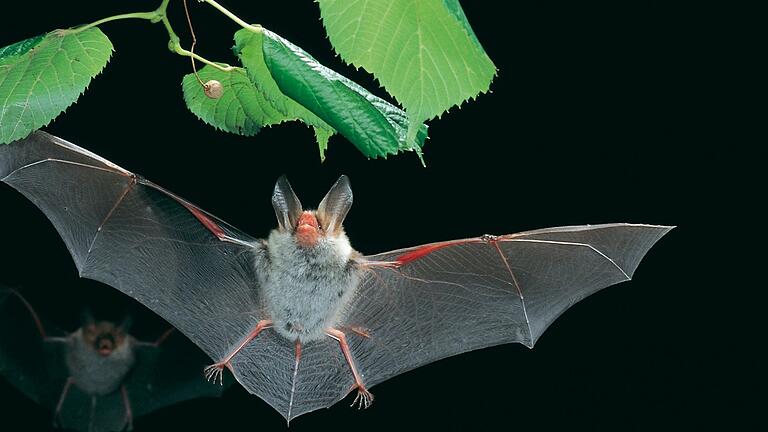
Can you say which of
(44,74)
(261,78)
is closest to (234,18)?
(261,78)

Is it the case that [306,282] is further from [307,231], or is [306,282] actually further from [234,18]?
[234,18]

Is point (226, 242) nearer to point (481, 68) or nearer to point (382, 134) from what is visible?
point (382, 134)

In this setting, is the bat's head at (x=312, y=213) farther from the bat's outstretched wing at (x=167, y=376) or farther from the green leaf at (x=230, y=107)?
the bat's outstretched wing at (x=167, y=376)

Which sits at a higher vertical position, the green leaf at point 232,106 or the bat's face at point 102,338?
the green leaf at point 232,106

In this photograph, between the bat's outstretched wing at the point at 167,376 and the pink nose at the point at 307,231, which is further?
the bat's outstretched wing at the point at 167,376

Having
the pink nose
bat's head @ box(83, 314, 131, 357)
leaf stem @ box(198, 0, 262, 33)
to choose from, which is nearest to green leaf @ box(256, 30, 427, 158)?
leaf stem @ box(198, 0, 262, 33)

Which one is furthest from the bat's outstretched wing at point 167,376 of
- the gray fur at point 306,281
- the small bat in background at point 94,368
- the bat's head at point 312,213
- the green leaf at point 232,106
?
the green leaf at point 232,106

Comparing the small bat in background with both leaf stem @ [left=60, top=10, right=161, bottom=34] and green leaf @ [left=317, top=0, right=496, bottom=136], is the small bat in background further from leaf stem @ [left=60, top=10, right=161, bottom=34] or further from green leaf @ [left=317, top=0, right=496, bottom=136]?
green leaf @ [left=317, top=0, right=496, bottom=136]
